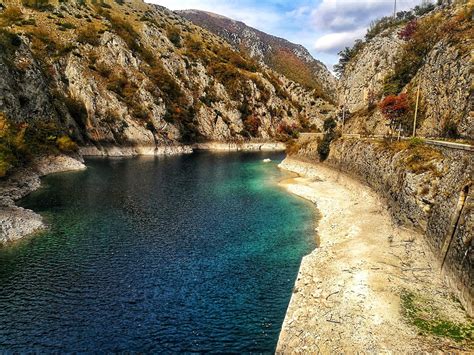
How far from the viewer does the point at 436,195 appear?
33.5 meters

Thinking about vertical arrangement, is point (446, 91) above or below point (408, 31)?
below

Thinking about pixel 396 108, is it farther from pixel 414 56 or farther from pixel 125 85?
pixel 125 85

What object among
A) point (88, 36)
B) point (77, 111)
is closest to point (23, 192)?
point (77, 111)

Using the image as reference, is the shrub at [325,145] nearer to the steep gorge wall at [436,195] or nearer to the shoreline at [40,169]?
the steep gorge wall at [436,195]

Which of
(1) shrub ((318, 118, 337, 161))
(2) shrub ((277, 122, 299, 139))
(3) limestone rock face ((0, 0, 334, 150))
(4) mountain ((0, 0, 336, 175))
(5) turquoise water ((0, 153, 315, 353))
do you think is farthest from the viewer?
(2) shrub ((277, 122, 299, 139))

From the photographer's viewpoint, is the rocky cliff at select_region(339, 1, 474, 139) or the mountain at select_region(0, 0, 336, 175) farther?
the mountain at select_region(0, 0, 336, 175)

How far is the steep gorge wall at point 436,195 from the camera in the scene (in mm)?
24141

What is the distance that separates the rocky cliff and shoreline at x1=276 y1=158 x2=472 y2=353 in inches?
754

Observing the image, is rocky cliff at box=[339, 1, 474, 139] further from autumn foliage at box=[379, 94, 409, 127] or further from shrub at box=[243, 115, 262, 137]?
shrub at box=[243, 115, 262, 137]

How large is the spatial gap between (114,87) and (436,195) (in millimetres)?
126905

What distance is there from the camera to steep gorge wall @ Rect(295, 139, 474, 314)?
24.1 m

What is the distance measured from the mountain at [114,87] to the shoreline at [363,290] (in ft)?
178

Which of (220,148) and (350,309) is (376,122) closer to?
(350,309)

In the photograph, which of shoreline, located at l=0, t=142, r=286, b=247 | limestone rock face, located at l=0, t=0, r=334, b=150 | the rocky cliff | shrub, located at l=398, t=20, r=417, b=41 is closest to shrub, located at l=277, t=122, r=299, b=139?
limestone rock face, located at l=0, t=0, r=334, b=150
